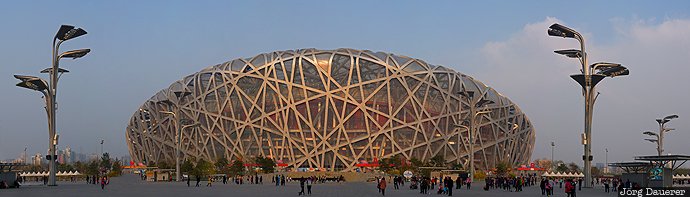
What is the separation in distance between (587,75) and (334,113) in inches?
2067

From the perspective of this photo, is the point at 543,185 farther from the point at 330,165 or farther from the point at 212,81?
the point at 212,81

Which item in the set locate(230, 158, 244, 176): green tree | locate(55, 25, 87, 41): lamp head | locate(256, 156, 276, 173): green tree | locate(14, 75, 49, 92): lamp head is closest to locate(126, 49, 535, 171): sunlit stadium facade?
locate(256, 156, 276, 173): green tree

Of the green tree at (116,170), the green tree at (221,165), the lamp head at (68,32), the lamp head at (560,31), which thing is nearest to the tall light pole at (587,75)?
the lamp head at (560,31)

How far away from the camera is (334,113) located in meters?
88.9

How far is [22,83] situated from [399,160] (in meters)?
45.4

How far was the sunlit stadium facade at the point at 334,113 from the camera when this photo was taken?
88.5m

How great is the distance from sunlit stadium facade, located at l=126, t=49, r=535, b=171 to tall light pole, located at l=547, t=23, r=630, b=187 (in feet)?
155

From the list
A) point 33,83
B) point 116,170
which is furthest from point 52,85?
point 116,170

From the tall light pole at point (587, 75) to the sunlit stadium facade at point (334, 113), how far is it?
155ft

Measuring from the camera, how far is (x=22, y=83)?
4241 centimetres

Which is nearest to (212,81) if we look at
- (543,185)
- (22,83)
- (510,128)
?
(510,128)

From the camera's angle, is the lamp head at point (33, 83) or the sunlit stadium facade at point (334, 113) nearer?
the lamp head at point (33, 83)

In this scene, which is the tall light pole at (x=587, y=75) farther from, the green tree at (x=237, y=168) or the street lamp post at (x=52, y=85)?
the green tree at (x=237, y=168)

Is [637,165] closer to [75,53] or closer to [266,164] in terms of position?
[75,53]
